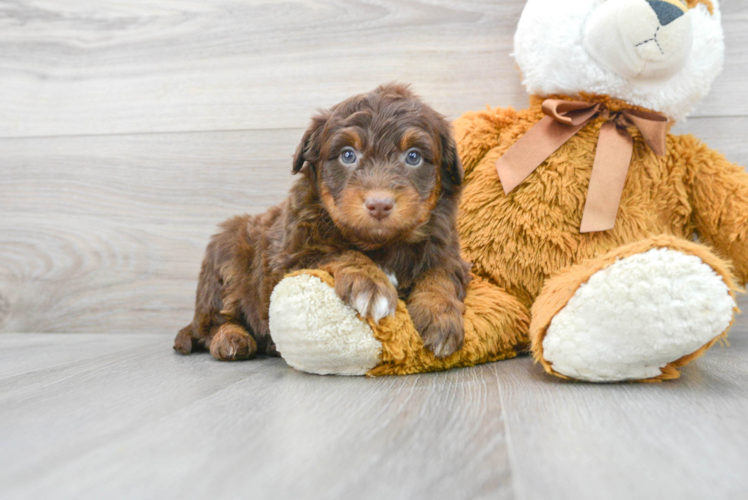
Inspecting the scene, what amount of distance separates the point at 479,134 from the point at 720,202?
29.9 inches

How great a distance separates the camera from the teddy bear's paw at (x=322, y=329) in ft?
4.31

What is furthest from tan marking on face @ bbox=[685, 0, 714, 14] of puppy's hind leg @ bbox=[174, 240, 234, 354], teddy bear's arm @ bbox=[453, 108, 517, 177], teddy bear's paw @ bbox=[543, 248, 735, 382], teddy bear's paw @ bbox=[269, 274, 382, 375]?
puppy's hind leg @ bbox=[174, 240, 234, 354]

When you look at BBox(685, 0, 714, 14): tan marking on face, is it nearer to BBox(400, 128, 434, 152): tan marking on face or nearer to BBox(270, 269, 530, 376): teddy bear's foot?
BBox(400, 128, 434, 152): tan marking on face

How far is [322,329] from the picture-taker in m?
1.31

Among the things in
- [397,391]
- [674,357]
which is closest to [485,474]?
[397,391]

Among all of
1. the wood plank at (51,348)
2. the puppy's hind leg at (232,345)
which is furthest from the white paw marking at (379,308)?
the wood plank at (51,348)

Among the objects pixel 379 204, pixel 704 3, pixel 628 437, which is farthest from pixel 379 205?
pixel 704 3

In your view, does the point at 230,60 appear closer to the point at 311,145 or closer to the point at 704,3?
the point at 311,145

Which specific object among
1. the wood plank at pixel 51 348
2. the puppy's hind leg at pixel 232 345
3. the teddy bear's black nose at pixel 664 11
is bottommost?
the wood plank at pixel 51 348

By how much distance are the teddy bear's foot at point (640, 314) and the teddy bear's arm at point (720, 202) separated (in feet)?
2.03

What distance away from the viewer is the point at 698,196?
68.7 inches

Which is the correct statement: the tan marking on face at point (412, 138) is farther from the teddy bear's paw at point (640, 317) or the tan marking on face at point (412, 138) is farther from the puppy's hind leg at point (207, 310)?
the puppy's hind leg at point (207, 310)

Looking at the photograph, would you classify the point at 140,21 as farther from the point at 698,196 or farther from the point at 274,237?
the point at 698,196

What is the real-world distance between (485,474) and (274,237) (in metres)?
1.04
